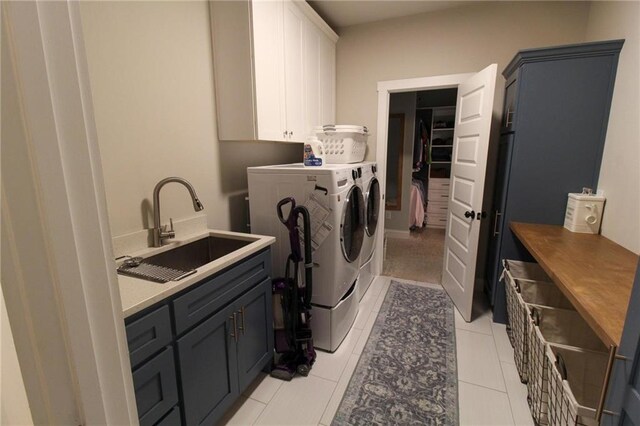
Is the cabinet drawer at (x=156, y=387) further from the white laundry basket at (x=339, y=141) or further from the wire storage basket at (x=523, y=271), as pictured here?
the wire storage basket at (x=523, y=271)

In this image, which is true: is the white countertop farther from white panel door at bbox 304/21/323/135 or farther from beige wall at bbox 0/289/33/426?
white panel door at bbox 304/21/323/135

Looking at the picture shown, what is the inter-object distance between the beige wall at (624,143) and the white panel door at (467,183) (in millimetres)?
715

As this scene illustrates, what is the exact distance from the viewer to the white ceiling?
2633 millimetres

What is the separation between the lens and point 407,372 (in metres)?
1.96

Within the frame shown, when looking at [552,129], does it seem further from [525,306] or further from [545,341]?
[545,341]

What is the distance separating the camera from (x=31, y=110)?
1.18ft

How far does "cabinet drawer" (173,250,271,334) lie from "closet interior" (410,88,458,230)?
13.1 feet

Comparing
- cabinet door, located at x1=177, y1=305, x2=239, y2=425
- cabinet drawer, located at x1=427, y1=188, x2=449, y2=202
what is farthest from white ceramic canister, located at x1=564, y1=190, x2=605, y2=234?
cabinet drawer, located at x1=427, y1=188, x2=449, y2=202

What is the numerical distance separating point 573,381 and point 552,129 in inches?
63.1

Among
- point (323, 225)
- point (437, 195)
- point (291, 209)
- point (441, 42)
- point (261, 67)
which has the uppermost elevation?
point (441, 42)

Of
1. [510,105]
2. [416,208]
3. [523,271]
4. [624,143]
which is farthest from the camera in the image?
[416,208]

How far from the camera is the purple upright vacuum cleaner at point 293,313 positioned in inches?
73.4

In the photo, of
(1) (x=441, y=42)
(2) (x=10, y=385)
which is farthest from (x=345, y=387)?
(1) (x=441, y=42)

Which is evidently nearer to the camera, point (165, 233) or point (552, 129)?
point (165, 233)
